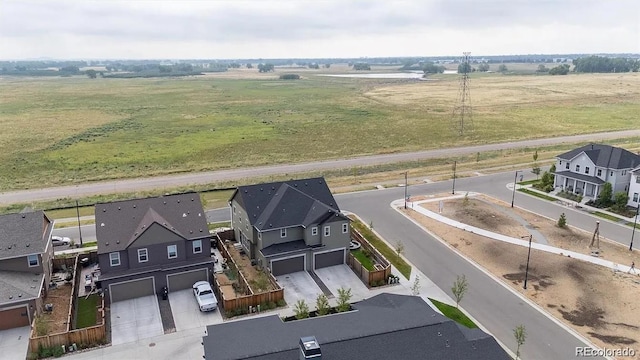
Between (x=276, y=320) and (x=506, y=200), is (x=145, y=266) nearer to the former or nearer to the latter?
(x=276, y=320)

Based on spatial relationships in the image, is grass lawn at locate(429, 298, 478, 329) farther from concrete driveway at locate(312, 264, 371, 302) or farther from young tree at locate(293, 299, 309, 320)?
young tree at locate(293, 299, 309, 320)

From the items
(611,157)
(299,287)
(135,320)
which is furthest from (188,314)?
Result: (611,157)

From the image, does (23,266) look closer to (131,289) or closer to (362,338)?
(131,289)

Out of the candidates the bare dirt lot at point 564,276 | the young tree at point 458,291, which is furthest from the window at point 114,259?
the bare dirt lot at point 564,276

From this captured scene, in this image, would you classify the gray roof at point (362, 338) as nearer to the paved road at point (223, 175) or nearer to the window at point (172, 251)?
the window at point (172, 251)

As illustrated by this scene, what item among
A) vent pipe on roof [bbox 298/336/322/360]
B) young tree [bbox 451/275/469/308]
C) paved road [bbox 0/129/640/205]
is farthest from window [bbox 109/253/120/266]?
paved road [bbox 0/129/640/205]

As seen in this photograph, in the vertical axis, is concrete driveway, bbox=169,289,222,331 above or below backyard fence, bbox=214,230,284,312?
below

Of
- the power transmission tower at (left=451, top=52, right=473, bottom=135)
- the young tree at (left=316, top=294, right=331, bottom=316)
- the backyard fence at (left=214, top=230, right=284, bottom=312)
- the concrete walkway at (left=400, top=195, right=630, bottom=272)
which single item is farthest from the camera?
the power transmission tower at (left=451, top=52, right=473, bottom=135)
